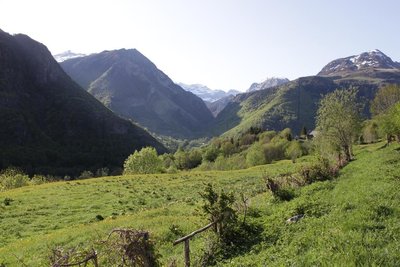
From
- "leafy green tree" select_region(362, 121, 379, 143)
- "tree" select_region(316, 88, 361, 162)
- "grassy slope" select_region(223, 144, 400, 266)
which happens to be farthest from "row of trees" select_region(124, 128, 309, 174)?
"grassy slope" select_region(223, 144, 400, 266)

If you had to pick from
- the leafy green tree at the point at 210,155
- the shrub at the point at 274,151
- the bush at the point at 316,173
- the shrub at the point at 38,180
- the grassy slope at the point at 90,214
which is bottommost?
the leafy green tree at the point at 210,155

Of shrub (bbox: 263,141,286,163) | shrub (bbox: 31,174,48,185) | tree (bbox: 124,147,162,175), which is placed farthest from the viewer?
shrub (bbox: 263,141,286,163)

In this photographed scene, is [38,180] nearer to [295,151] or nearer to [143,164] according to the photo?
[143,164]

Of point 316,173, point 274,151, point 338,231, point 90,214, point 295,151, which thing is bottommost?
point 274,151

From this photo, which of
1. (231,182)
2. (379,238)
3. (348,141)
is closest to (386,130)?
(348,141)

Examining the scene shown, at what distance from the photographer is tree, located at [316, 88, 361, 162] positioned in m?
68.3

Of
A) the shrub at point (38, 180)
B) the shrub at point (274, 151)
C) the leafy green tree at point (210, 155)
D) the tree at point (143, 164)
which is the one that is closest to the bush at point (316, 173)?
the shrub at point (38, 180)

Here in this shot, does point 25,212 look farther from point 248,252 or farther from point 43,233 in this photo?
point 248,252

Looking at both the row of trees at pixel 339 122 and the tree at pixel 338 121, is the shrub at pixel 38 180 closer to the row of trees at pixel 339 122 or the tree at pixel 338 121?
the row of trees at pixel 339 122

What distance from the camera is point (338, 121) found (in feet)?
226

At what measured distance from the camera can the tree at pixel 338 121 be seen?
224ft

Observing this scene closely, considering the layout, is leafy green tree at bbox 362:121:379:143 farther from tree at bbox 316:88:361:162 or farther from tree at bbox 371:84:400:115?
tree at bbox 316:88:361:162

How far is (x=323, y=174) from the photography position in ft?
111

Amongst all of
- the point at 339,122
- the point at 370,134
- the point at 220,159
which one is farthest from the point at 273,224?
the point at 220,159
